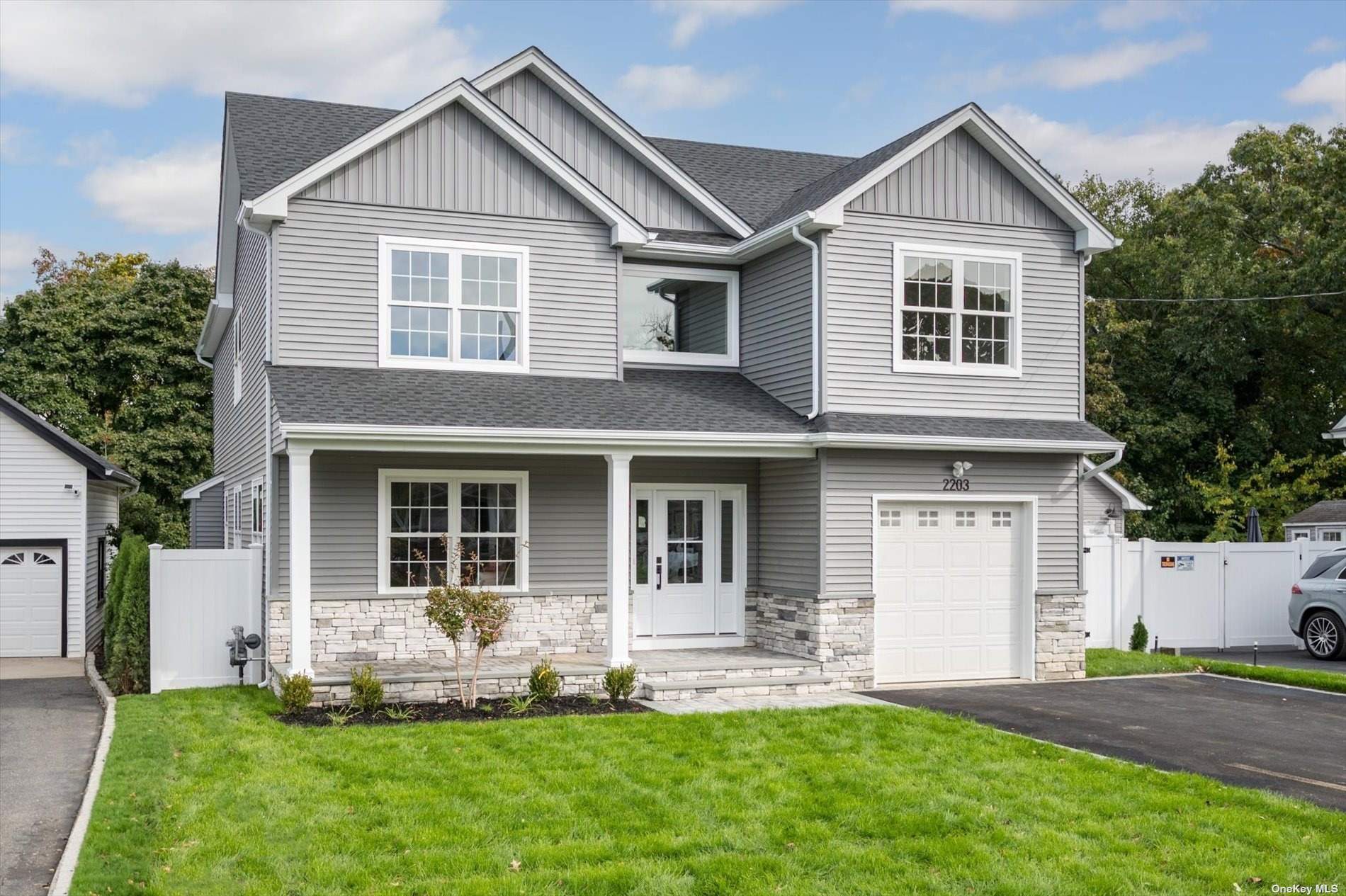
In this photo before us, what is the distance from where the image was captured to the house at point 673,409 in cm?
1370

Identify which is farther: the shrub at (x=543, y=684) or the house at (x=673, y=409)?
the house at (x=673, y=409)

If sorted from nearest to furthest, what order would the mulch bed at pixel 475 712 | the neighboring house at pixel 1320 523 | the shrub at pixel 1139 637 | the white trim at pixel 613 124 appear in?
the mulch bed at pixel 475 712
the white trim at pixel 613 124
the shrub at pixel 1139 637
the neighboring house at pixel 1320 523

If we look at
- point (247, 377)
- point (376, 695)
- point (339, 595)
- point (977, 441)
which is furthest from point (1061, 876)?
point (247, 377)

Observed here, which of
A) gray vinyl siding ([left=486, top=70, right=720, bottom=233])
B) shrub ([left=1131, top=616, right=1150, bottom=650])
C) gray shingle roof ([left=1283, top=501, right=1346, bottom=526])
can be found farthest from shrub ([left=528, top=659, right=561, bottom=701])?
gray shingle roof ([left=1283, top=501, right=1346, bottom=526])

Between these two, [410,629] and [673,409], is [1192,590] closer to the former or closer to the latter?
[673,409]

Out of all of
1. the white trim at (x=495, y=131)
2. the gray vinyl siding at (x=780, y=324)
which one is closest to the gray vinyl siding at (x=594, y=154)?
the gray vinyl siding at (x=780, y=324)

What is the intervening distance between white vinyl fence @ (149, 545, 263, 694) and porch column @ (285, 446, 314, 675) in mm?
2175

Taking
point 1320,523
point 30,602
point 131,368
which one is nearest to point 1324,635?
point 1320,523

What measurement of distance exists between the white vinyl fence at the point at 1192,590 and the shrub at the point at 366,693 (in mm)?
10491

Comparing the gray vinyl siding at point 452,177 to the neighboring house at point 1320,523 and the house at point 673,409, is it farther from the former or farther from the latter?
the neighboring house at point 1320,523

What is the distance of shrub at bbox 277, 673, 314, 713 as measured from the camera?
1171cm

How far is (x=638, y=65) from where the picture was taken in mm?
21625

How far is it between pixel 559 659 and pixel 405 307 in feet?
14.7

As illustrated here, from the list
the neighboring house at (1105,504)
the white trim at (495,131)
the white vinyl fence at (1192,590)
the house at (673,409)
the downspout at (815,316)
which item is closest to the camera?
the white trim at (495,131)
